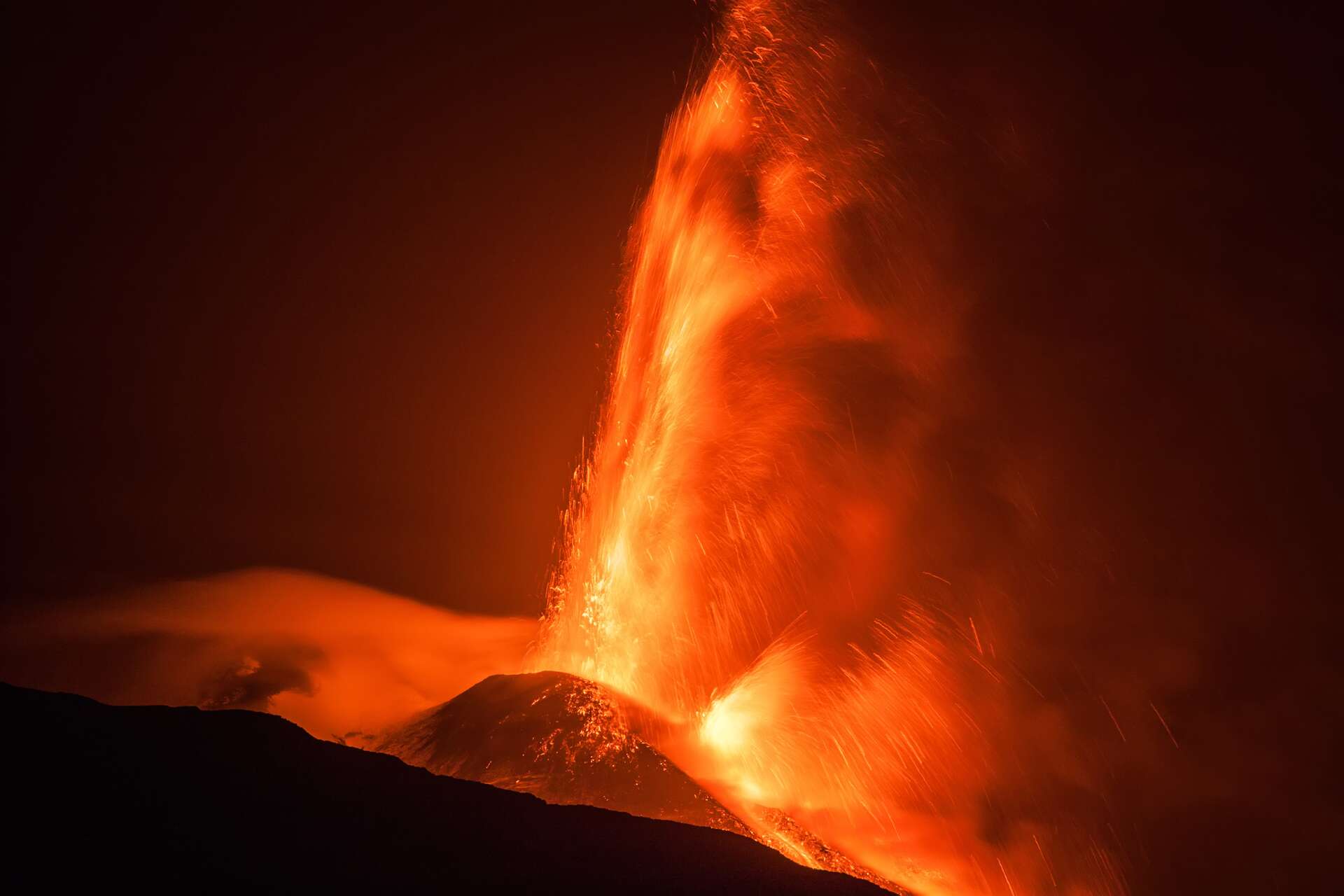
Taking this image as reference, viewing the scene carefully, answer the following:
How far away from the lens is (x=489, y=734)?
6.03 meters

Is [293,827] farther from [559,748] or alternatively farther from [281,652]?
[281,652]

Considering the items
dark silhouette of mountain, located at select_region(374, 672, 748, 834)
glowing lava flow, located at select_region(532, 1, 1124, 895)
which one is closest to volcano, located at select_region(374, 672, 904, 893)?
dark silhouette of mountain, located at select_region(374, 672, 748, 834)

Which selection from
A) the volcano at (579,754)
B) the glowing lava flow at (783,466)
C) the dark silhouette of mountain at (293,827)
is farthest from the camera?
the glowing lava flow at (783,466)

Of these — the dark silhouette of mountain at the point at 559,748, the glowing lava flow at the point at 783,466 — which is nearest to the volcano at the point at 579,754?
the dark silhouette of mountain at the point at 559,748

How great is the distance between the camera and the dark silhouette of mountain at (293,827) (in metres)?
3.85

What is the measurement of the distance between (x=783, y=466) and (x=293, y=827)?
512 cm

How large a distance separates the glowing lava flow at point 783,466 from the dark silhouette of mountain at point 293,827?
221cm

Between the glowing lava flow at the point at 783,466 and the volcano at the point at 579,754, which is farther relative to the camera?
the glowing lava flow at the point at 783,466

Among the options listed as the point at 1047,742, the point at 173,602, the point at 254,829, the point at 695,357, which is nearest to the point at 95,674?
the point at 173,602

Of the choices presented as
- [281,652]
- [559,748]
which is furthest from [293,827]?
[281,652]

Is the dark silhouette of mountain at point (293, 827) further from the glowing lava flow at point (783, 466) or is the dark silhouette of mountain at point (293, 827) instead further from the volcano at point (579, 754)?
the glowing lava flow at point (783, 466)

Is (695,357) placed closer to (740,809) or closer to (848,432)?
(848,432)

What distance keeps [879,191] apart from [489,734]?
588 cm

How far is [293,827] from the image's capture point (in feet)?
14.1
